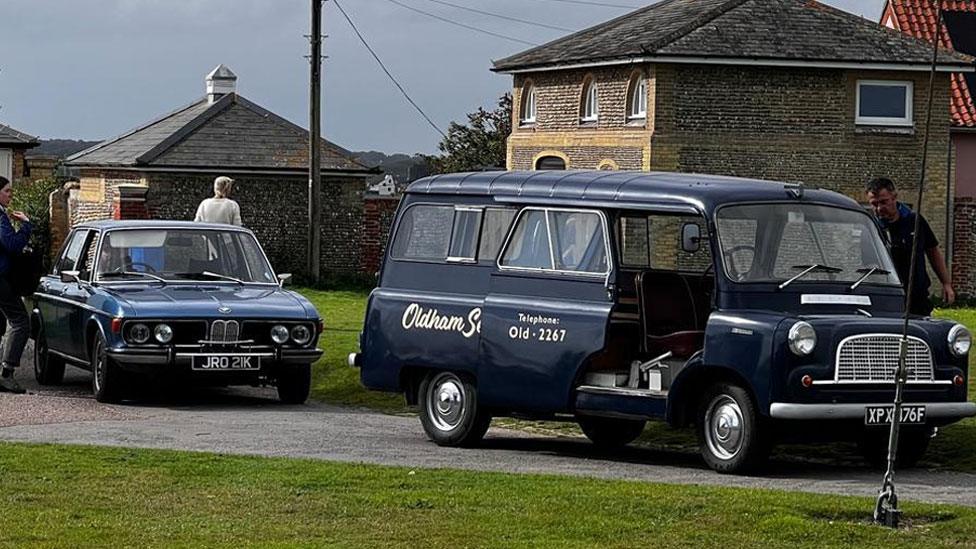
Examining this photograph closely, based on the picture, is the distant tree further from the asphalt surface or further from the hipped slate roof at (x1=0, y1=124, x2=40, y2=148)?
the asphalt surface

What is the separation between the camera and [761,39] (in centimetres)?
4662

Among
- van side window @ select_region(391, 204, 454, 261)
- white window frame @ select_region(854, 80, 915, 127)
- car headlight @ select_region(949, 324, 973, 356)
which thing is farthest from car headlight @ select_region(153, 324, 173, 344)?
white window frame @ select_region(854, 80, 915, 127)

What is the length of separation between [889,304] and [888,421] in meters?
1.22

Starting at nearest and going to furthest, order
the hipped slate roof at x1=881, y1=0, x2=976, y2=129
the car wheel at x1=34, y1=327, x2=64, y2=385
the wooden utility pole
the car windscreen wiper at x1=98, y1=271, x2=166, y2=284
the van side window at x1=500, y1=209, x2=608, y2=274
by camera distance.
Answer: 1. the van side window at x1=500, y1=209, x2=608, y2=274
2. the car windscreen wiper at x1=98, y1=271, x2=166, y2=284
3. the car wheel at x1=34, y1=327, x2=64, y2=385
4. the wooden utility pole
5. the hipped slate roof at x1=881, y1=0, x2=976, y2=129

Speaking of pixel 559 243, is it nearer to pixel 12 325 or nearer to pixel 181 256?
pixel 181 256

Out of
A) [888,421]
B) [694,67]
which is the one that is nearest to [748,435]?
[888,421]

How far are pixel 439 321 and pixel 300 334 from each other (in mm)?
3543

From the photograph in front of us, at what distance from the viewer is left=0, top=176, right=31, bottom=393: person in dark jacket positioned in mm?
19750

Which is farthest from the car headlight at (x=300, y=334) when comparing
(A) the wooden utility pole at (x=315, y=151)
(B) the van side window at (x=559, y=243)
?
(A) the wooden utility pole at (x=315, y=151)

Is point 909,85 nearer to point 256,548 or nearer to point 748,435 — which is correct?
point 748,435

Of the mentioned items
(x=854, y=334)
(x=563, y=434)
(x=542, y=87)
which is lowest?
(x=563, y=434)

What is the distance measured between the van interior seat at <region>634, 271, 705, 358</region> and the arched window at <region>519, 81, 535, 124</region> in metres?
37.4

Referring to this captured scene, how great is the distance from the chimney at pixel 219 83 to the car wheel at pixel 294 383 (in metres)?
30.3

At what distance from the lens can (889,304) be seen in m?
14.8
